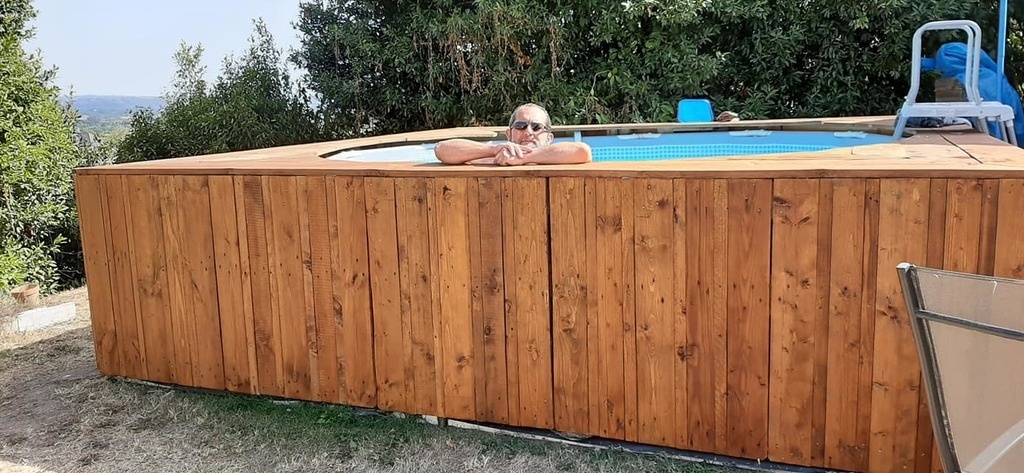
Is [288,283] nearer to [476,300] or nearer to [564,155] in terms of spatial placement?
[476,300]

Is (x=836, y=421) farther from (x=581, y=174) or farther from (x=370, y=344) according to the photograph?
(x=370, y=344)

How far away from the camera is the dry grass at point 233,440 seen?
2.68 meters

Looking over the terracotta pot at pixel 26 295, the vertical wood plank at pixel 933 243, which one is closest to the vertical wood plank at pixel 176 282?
the vertical wood plank at pixel 933 243

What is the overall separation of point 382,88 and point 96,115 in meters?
3.42

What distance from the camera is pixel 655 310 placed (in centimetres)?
254

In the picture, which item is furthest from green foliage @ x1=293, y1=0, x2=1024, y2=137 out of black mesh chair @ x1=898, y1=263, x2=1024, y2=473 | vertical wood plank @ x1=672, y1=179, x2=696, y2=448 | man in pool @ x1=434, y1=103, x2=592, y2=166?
black mesh chair @ x1=898, y1=263, x2=1024, y2=473

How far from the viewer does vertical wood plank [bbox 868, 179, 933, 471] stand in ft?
7.20

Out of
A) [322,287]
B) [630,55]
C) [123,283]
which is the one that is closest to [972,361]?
[322,287]

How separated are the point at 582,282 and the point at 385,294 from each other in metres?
0.79

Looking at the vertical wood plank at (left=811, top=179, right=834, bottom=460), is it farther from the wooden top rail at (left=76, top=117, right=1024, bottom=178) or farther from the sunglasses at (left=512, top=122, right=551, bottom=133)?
the sunglasses at (left=512, top=122, right=551, bottom=133)

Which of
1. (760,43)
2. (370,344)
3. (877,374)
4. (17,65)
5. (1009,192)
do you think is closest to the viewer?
(1009,192)

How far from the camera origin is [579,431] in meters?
2.74

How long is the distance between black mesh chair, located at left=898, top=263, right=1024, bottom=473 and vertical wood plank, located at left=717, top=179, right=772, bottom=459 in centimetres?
97

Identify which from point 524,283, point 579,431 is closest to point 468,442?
point 579,431
